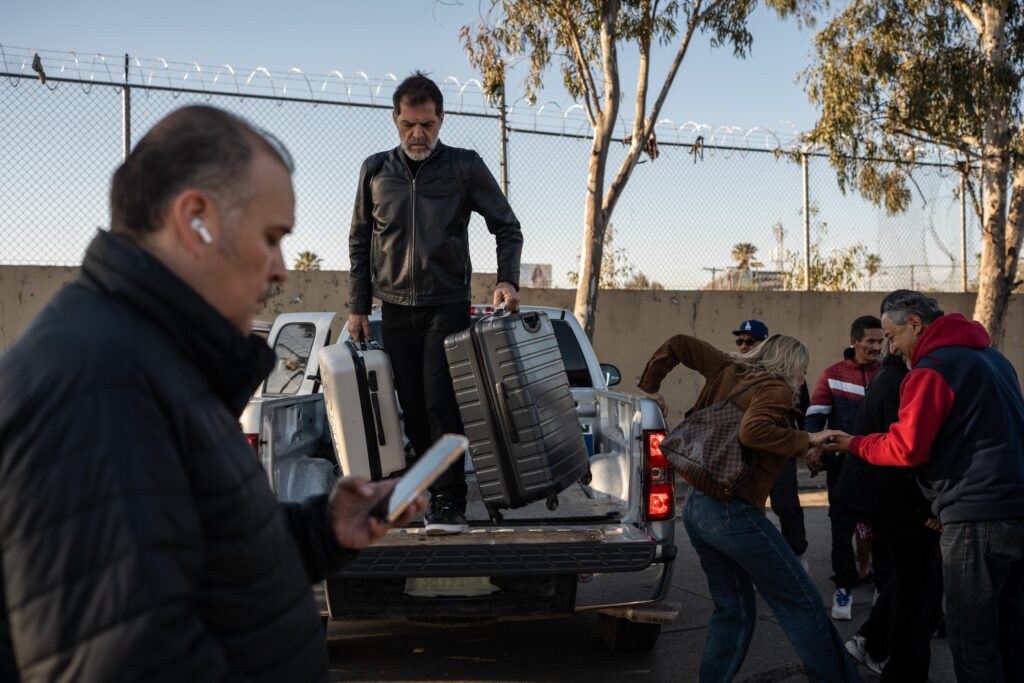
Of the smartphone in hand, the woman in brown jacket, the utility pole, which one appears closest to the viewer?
the smartphone in hand

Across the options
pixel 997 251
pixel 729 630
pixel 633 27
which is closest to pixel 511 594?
pixel 729 630

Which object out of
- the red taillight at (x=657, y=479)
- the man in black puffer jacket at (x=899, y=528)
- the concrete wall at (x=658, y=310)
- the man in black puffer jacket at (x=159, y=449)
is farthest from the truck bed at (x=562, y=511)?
the concrete wall at (x=658, y=310)

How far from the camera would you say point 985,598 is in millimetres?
3906

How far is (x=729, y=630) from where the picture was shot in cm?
419

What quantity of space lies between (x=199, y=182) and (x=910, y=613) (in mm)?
4362

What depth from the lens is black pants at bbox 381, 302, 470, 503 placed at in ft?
15.6

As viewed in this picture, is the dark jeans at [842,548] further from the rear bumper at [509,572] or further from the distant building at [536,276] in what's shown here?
the distant building at [536,276]

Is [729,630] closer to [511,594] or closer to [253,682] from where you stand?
[511,594]

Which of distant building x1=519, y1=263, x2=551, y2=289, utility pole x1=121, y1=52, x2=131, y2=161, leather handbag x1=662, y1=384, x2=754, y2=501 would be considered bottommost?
leather handbag x1=662, y1=384, x2=754, y2=501

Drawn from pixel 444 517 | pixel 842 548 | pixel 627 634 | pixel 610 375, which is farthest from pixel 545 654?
pixel 842 548

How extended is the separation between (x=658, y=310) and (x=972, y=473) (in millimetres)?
8367

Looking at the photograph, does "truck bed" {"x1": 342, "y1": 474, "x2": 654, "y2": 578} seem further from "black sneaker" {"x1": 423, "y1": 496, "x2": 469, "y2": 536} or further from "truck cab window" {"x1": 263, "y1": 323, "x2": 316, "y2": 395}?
"truck cab window" {"x1": 263, "y1": 323, "x2": 316, "y2": 395}

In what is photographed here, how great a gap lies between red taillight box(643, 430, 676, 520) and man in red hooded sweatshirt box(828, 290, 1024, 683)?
103 cm

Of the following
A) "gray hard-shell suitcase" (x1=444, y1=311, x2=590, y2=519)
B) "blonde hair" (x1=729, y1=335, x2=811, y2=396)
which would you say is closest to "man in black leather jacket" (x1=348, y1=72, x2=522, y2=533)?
"gray hard-shell suitcase" (x1=444, y1=311, x2=590, y2=519)
